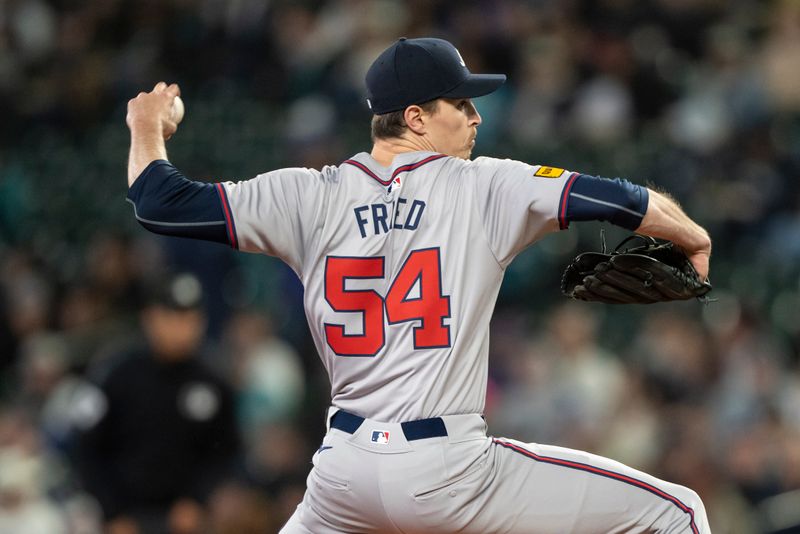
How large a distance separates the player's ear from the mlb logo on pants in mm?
865

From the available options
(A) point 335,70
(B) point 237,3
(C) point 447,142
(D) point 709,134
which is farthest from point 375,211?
(B) point 237,3

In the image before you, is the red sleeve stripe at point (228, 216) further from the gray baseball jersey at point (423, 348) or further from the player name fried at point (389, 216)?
the player name fried at point (389, 216)

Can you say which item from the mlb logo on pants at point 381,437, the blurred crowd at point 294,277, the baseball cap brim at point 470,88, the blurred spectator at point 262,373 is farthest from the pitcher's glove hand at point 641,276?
the blurred spectator at point 262,373

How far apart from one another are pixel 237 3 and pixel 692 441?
6137 mm

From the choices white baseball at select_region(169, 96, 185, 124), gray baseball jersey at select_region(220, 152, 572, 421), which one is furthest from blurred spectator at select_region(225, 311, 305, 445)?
gray baseball jersey at select_region(220, 152, 572, 421)

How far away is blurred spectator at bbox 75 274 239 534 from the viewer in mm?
5762

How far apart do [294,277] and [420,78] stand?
15.8 feet

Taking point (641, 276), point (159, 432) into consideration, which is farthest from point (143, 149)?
point (159, 432)

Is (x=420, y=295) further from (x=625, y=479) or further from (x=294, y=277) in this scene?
(x=294, y=277)

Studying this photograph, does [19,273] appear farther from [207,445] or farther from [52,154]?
[207,445]

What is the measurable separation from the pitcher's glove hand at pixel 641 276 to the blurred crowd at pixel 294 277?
2776 millimetres

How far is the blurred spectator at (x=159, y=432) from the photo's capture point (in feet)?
18.9

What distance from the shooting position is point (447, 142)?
11.5 feet

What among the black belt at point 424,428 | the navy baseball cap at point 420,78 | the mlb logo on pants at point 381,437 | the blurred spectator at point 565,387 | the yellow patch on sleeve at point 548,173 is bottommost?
the blurred spectator at point 565,387
